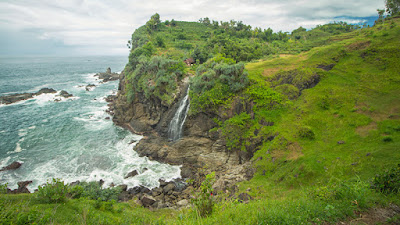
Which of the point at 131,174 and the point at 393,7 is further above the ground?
the point at 393,7

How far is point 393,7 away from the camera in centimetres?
4262

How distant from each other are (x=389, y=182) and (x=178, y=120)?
2618cm

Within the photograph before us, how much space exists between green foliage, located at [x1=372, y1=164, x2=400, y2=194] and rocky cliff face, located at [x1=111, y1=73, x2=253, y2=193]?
11575mm

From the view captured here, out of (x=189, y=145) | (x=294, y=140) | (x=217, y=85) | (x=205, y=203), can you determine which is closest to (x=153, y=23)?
(x=217, y=85)

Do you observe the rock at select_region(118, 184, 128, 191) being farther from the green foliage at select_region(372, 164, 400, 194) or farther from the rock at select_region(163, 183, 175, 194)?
the green foliage at select_region(372, 164, 400, 194)

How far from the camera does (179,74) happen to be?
3697cm

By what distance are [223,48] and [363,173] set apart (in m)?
42.6

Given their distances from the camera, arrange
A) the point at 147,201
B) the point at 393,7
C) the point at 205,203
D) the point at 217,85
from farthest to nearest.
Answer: the point at 393,7 < the point at 217,85 < the point at 147,201 < the point at 205,203

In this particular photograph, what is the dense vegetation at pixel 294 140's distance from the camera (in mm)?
8523

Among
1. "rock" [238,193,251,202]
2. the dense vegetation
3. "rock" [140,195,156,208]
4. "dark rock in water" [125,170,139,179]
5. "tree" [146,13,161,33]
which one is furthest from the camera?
"tree" [146,13,161,33]

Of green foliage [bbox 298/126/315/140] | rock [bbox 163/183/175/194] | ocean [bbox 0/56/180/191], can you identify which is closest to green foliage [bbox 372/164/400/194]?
green foliage [bbox 298/126/315/140]

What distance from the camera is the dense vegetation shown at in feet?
28.0

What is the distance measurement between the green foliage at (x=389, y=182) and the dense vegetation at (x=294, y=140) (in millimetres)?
45

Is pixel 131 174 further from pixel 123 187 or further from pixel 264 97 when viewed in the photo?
pixel 264 97
